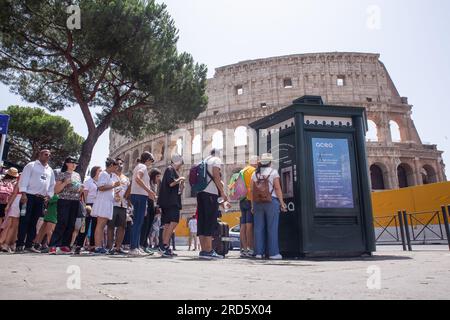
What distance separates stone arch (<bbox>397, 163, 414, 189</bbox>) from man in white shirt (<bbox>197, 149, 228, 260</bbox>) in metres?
28.6

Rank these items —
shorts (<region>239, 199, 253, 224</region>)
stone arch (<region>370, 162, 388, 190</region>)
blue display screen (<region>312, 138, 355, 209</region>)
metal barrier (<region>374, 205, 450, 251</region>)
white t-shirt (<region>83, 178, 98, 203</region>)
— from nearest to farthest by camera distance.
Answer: blue display screen (<region>312, 138, 355, 209</region>) < shorts (<region>239, 199, 253, 224</region>) < white t-shirt (<region>83, 178, 98, 203</region>) < metal barrier (<region>374, 205, 450, 251</region>) < stone arch (<region>370, 162, 388, 190</region>)

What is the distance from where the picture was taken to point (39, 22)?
472 inches

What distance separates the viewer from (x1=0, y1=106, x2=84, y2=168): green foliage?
76.7ft

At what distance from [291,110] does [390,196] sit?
30.5ft

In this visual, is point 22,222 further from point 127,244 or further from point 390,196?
point 390,196

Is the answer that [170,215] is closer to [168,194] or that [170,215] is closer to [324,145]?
[168,194]

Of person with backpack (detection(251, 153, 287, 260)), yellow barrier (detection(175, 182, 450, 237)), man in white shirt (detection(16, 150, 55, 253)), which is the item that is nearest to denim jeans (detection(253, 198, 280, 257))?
person with backpack (detection(251, 153, 287, 260))

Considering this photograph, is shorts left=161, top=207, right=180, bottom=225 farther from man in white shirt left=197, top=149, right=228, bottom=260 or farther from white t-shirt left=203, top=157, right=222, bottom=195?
white t-shirt left=203, top=157, right=222, bottom=195

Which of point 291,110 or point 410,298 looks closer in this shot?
point 410,298

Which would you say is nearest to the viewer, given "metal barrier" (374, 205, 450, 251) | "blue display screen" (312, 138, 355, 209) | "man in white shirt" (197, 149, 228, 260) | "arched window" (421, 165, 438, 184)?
"man in white shirt" (197, 149, 228, 260)

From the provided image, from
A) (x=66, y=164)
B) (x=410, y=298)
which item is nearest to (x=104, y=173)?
(x=66, y=164)

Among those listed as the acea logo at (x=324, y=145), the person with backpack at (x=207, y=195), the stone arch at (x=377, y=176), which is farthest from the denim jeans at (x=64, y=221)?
the stone arch at (x=377, y=176)

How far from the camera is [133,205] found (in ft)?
16.9
